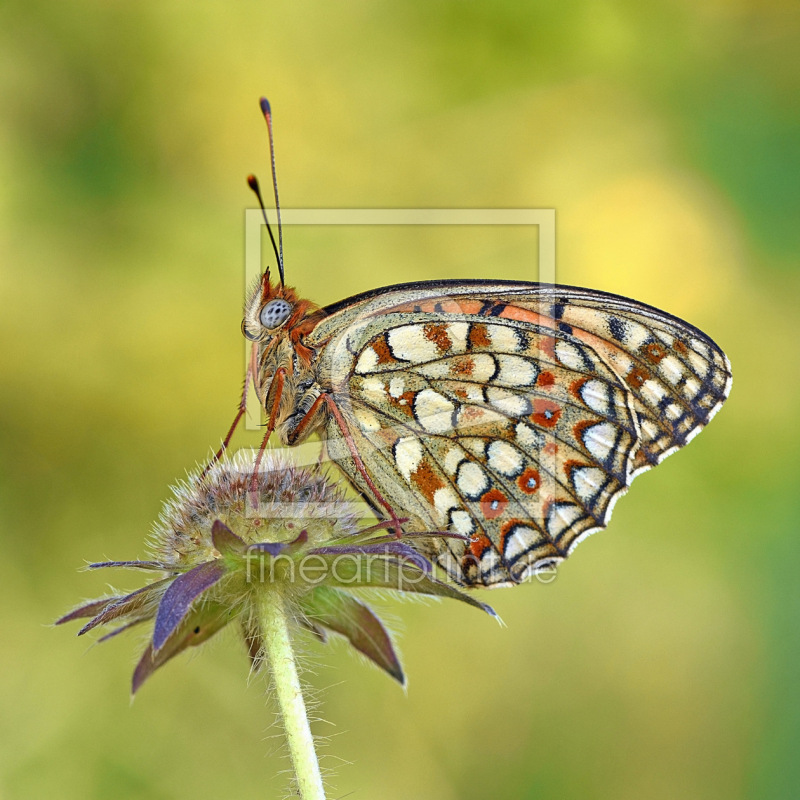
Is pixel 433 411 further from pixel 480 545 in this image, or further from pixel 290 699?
pixel 290 699

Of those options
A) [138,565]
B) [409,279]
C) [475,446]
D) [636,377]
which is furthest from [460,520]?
[409,279]

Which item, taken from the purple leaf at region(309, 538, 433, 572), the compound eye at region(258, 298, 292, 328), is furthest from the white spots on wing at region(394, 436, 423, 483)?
the purple leaf at region(309, 538, 433, 572)

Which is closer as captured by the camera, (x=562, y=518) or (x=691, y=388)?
(x=691, y=388)

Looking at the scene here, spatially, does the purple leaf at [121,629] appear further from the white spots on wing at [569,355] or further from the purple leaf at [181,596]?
the white spots on wing at [569,355]

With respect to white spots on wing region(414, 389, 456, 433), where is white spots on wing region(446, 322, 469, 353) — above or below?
above

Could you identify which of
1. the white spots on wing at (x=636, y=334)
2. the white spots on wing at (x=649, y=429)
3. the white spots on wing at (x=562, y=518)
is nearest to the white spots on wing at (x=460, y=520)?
the white spots on wing at (x=562, y=518)

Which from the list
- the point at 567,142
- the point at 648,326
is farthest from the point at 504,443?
the point at 567,142

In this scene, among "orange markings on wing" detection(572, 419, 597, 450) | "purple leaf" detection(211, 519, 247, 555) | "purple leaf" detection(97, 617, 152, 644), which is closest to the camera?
"purple leaf" detection(97, 617, 152, 644)

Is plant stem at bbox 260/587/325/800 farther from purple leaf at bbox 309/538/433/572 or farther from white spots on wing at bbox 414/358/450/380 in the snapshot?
white spots on wing at bbox 414/358/450/380
